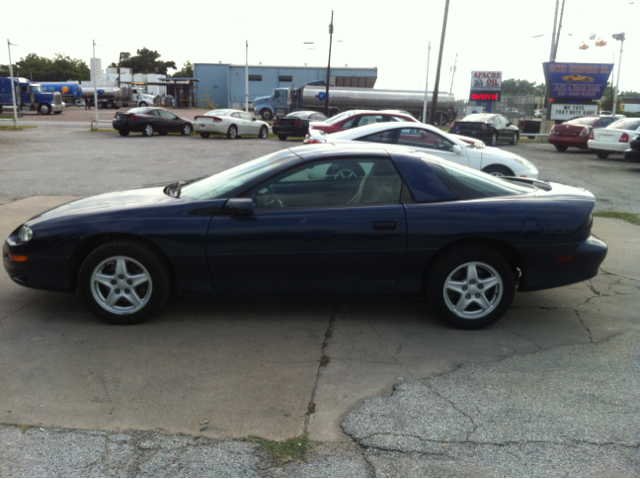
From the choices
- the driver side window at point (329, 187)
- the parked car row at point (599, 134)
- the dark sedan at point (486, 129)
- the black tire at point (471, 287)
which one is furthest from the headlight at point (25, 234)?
the dark sedan at point (486, 129)

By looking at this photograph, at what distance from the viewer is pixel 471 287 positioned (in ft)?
15.6

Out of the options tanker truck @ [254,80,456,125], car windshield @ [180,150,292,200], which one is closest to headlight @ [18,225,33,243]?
car windshield @ [180,150,292,200]

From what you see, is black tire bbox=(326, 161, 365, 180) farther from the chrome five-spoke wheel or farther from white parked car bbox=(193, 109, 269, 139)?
white parked car bbox=(193, 109, 269, 139)

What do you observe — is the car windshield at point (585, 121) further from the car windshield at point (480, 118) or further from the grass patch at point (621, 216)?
the grass patch at point (621, 216)

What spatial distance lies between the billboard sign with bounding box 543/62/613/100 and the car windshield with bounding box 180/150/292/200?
3270 cm

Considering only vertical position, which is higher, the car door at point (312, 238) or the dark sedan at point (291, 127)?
the car door at point (312, 238)

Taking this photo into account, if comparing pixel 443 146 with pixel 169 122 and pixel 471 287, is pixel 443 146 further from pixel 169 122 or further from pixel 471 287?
pixel 169 122

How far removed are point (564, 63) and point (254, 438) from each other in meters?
35.5

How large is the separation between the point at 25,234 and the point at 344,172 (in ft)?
8.30

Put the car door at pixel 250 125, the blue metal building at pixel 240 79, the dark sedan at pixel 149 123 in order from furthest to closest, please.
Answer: the blue metal building at pixel 240 79
the car door at pixel 250 125
the dark sedan at pixel 149 123

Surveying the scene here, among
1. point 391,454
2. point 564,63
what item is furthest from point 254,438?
point 564,63

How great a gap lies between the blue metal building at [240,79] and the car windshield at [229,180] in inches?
2232

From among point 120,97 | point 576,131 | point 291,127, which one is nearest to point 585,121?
point 576,131

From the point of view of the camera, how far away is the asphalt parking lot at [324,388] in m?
3.07
